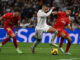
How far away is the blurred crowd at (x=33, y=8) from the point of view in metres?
22.3

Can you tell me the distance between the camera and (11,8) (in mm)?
23344

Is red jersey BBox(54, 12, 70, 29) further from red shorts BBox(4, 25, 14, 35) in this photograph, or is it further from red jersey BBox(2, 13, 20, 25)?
red shorts BBox(4, 25, 14, 35)

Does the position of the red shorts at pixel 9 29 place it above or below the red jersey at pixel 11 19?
below

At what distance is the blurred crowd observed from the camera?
73.0ft

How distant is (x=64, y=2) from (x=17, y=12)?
10705 mm

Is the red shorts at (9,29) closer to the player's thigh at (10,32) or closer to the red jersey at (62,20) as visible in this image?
the player's thigh at (10,32)

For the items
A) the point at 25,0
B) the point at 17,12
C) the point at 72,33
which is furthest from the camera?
the point at 25,0

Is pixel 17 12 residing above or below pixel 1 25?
above

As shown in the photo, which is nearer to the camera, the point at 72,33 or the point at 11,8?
the point at 72,33

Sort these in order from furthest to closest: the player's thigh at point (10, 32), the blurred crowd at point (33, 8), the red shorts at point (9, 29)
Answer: the blurred crowd at point (33, 8) < the red shorts at point (9, 29) < the player's thigh at point (10, 32)

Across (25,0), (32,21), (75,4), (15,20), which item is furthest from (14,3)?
(15,20)

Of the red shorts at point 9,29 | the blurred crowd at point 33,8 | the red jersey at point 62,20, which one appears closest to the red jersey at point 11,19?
the red shorts at point 9,29

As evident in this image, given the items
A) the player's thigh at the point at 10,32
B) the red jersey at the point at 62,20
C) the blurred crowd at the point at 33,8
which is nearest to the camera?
the player's thigh at the point at 10,32

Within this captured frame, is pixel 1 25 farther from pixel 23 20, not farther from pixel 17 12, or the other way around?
pixel 17 12
